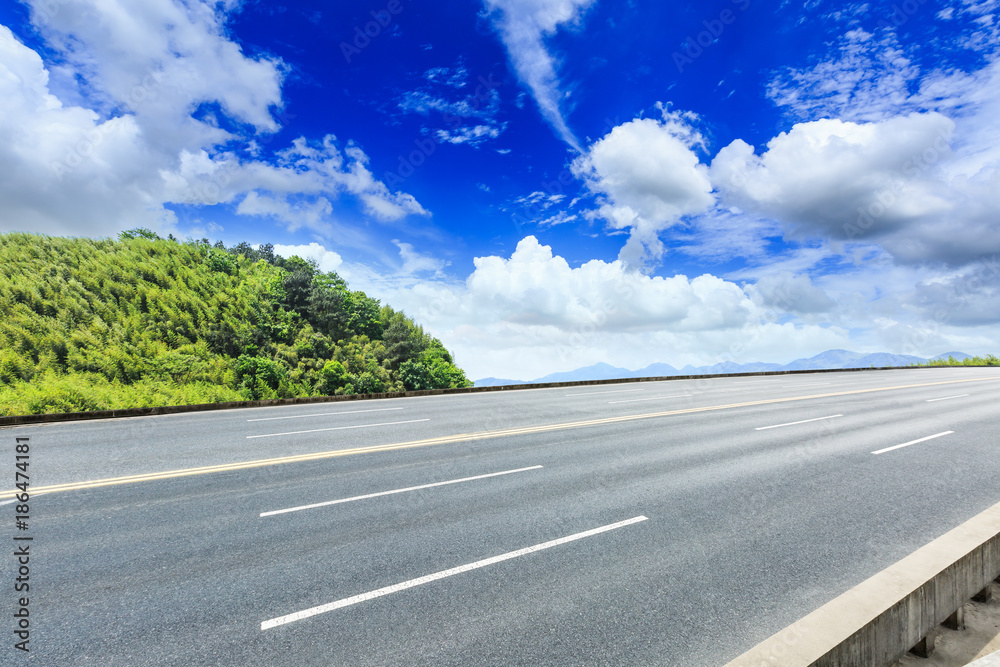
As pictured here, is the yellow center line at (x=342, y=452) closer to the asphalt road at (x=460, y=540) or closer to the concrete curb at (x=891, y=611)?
the asphalt road at (x=460, y=540)

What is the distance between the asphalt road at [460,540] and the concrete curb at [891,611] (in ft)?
2.06

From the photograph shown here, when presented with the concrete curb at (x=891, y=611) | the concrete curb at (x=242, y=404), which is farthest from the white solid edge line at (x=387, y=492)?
the concrete curb at (x=242, y=404)

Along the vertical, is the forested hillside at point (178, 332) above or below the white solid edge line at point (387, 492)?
above

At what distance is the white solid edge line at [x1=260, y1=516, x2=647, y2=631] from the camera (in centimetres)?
365

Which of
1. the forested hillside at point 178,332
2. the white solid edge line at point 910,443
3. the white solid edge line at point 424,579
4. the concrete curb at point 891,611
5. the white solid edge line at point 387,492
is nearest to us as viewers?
the concrete curb at point 891,611

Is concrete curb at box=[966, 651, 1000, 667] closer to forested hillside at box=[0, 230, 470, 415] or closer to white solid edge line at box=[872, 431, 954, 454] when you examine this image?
white solid edge line at box=[872, 431, 954, 454]

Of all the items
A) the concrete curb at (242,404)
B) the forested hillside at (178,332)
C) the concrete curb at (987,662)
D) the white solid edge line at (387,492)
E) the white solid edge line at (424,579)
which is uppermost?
the forested hillside at (178,332)

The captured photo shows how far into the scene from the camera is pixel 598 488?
22.4 feet

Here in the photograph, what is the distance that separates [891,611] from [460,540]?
3752 mm

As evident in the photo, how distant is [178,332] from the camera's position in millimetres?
35125

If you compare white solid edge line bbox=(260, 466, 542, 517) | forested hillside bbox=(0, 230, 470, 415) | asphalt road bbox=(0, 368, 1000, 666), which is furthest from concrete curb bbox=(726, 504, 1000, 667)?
forested hillside bbox=(0, 230, 470, 415)

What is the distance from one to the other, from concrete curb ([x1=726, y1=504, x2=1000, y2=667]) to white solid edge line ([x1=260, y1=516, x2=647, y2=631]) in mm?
2456

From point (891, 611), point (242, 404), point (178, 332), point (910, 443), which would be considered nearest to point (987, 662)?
point (891, 611)

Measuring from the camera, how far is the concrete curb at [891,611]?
2723 millimetres
